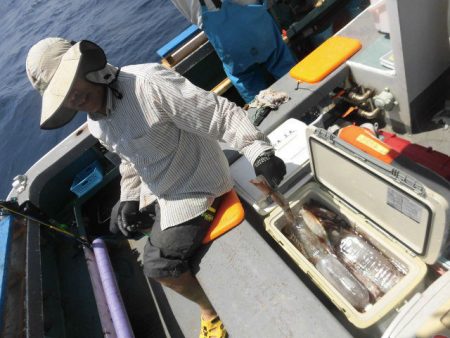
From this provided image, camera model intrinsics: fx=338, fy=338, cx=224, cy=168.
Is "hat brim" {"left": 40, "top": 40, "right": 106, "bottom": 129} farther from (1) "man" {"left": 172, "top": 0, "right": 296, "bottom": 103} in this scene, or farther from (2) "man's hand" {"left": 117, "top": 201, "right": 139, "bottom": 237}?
(1) "man" {"left": 172, "top": 0, "right": 296, "bottom": 103}

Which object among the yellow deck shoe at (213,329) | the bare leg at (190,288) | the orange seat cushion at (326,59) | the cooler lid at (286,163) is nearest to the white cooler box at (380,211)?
the cooler lid at (286,163)

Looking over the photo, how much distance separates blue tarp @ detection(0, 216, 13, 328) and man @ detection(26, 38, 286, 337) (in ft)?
3.24

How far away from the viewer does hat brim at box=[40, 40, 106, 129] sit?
1714mm

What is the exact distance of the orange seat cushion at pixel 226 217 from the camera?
2.20 metres

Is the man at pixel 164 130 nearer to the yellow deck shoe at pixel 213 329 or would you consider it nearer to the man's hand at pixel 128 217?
the yellow deck shoe at pixel 213 329

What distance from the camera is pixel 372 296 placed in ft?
5.81

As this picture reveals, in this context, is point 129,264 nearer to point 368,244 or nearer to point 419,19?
point 368,244

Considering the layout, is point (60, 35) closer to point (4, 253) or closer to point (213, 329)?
point (4, 253)

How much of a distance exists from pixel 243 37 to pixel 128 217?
2295 millimetres

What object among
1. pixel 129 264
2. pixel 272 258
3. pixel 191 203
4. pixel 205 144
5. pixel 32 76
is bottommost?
pixel 129 264

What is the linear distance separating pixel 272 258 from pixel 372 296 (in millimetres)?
556

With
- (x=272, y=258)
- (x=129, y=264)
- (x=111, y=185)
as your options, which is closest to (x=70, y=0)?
(x=111, y=185)

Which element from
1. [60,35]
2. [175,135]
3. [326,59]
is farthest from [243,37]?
[60,35]

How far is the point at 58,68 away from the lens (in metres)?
1.81
